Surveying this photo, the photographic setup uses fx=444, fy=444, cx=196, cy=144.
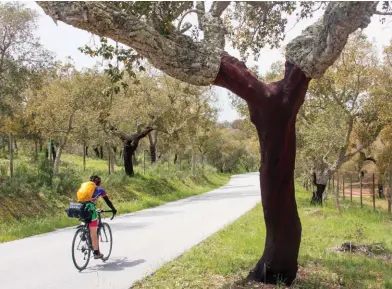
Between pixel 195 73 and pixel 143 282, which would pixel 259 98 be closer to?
pixel 195 73

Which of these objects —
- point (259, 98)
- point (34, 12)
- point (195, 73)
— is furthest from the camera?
point (34, 12)

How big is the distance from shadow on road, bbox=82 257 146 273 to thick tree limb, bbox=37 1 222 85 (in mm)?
4516

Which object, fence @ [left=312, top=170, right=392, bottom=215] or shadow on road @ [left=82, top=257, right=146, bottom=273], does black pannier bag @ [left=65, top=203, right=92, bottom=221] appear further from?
fence @ [left=312, top=170, right=392, bottom=215]

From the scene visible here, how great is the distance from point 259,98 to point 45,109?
16.9 m

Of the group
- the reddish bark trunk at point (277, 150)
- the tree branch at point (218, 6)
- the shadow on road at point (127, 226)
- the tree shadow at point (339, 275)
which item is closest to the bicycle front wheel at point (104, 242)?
the tree shadow at point (339, 275)

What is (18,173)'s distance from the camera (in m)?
17.7

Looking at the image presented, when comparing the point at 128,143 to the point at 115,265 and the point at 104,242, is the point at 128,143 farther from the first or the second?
the point at 115,265

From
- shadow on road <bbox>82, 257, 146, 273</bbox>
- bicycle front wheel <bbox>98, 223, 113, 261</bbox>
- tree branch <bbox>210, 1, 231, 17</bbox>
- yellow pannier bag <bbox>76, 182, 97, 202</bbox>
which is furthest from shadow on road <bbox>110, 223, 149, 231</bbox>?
tree branch <bbox>210, 1, 231, 17</bbox>

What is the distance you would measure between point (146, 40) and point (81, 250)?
4857mm

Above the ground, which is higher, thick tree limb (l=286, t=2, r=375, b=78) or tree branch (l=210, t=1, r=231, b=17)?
tree branch (l=210, t=1, r=231, b=17)

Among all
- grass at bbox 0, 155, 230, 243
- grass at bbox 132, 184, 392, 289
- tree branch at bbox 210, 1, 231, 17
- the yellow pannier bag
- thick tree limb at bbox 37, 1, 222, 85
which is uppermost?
tree branch at bbox 210, 1, 231, 17

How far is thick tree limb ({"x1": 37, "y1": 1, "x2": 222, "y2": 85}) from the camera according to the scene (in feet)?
18.6

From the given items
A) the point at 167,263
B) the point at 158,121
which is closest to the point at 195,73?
the point at 167,263

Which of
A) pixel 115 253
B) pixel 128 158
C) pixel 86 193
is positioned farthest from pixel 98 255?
pixel 128 158
